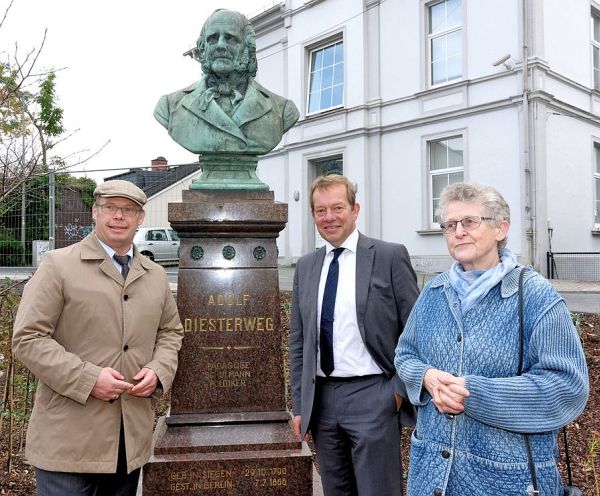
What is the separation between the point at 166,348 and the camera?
2.82 m

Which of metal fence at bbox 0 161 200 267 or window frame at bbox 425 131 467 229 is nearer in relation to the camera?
metal fence at bbox 0 161 200 267

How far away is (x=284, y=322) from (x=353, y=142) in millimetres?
9204

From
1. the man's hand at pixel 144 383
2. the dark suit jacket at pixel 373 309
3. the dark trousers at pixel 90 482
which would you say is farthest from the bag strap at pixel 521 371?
the dark trousers at pixel 90 482

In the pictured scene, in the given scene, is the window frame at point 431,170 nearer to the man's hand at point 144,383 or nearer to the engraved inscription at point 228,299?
the engraved inscription at point 228,299

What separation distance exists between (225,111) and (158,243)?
48.8 feet

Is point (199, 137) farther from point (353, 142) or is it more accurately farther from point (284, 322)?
point (353, 142)

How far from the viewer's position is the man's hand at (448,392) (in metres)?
1.85

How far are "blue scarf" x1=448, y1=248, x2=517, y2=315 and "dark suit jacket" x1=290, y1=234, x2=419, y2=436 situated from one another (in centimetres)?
77

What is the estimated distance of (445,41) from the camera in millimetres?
14562

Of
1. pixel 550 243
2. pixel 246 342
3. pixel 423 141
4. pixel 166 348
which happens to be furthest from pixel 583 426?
pixel 423 141

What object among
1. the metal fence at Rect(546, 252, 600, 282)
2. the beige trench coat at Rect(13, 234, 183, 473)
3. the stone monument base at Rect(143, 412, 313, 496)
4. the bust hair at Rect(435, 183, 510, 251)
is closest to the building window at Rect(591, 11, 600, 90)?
the metal fence at Rect(546, 252, 600, 282)

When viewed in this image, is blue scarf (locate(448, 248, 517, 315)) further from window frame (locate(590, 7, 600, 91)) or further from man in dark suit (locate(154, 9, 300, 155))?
window frame (locate(590, 7, 600, 91))

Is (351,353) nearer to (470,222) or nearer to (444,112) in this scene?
(470,222)

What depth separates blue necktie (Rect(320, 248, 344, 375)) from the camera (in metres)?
2.83
